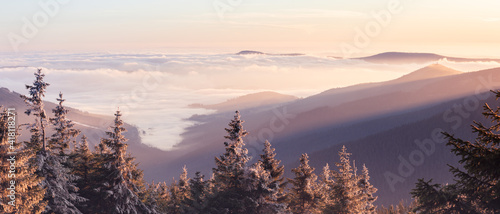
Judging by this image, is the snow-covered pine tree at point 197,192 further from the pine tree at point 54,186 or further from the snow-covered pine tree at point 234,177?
the pine tree at point 54,186

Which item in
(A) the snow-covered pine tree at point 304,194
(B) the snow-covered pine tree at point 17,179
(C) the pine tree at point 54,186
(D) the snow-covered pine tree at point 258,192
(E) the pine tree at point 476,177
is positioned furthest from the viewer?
(A) the snow-covered pine tree at point 304,194

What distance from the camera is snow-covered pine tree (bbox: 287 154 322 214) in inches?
1813

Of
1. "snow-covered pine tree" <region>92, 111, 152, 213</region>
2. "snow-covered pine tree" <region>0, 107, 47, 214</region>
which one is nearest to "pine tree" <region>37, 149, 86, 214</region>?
"snow-covered pine tree" <region>92, 111, 152, 213</region>

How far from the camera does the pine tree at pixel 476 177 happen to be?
42.5ft

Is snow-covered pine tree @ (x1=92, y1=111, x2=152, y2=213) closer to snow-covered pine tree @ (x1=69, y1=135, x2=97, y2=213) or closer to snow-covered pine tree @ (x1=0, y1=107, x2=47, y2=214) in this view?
snow-covered pine tree @ (x1=69, y1=135, x2=97, y2=213)

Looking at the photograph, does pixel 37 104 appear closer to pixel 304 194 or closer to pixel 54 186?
pixel 54 186

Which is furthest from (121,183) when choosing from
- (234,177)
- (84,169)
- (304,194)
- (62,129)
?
(304,194)

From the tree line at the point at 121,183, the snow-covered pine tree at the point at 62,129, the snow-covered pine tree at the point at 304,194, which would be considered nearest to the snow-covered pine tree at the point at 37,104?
the tree line at the point at 121,183

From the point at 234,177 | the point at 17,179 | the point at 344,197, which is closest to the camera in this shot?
the point at 17,179

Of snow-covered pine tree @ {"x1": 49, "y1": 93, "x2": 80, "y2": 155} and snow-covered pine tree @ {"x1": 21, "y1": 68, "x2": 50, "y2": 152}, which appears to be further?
snow-covered pine tree @ {"x1": 49, "y1": 93, "x2": 80, "y2": 155}

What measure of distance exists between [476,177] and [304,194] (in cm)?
3240

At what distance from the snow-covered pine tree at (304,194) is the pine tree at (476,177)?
93.8 ft

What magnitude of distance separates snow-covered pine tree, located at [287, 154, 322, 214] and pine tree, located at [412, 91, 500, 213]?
93.8 feet

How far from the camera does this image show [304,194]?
151 ft
